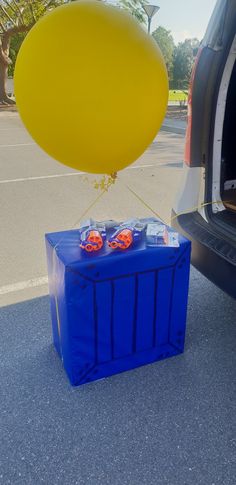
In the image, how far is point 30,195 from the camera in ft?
15.3

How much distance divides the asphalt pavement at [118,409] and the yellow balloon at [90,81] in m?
1.10

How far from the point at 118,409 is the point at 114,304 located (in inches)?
18.3

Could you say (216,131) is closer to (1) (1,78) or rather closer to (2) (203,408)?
(2) (203,408)

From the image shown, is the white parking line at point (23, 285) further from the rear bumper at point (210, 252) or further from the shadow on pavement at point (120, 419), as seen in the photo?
the rear bumper at point (210, 252)

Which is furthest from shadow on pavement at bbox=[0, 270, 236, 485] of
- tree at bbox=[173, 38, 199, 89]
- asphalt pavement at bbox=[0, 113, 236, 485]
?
tree at bbox=[173, 38, 199, 89]

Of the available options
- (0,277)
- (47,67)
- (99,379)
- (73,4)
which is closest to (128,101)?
(47,67)

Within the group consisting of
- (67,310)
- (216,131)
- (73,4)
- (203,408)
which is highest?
(73,4)

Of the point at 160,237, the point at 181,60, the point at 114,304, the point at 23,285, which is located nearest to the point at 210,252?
the point at 160,237

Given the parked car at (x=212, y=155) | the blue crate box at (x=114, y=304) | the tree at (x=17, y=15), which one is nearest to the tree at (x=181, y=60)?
the tree at (x=17, y=15)

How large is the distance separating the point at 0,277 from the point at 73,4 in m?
1.96

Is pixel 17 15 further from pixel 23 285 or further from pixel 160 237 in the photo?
pixel 160 237

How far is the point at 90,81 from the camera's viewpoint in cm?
118

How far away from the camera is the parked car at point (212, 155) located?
1778 millimetres

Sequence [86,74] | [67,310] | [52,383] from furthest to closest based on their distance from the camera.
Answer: [52,383] < [67,310] < [86,74]
